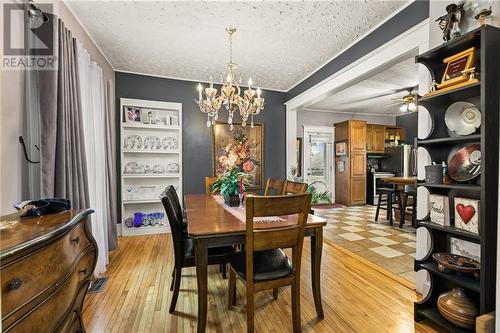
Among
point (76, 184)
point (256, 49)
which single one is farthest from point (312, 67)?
point (76, 184)

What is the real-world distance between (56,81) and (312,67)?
318cm

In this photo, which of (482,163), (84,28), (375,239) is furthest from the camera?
(375,239)

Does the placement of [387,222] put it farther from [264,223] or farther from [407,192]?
[264,223]

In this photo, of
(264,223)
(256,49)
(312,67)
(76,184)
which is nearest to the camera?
(264,223)

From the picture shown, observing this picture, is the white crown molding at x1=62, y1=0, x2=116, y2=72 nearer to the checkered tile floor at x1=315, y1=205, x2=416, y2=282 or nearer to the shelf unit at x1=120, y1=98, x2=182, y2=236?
the shelf unit at x1=120, y1=98, x2=182, y2=236

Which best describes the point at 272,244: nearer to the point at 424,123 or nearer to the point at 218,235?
the point at 218,235

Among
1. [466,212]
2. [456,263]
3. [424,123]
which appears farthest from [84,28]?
[456,263]

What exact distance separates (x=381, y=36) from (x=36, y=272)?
3.27 meters

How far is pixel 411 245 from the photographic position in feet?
10.7

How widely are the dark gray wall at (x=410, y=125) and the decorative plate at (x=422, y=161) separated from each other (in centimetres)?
546

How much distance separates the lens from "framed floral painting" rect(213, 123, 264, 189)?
424cm

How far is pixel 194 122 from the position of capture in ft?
13.6

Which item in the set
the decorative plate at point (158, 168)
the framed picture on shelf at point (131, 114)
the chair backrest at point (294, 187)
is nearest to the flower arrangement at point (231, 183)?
the chair backrest at point (294, 187)

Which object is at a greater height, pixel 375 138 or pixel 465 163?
pixel 375 138
